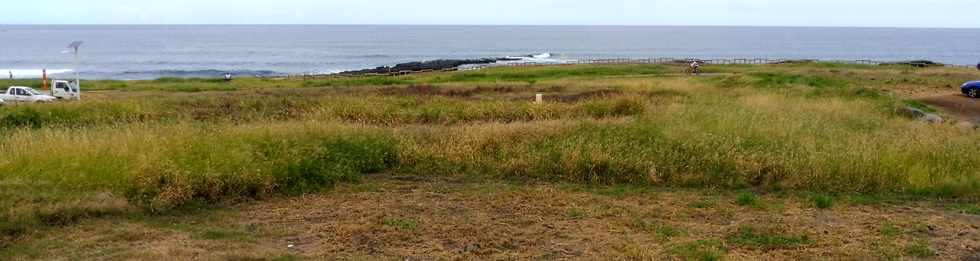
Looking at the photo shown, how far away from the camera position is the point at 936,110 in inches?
979

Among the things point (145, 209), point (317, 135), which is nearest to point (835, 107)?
point (317, 135)

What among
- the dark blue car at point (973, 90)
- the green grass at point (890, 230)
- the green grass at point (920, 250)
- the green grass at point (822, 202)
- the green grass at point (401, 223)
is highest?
the dark blue car at point (973, 90)

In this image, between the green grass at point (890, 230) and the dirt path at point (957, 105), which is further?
the dirt path at point (957, 105)

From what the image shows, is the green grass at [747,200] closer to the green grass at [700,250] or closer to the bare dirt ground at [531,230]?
the bare dirt ground at [531,230]

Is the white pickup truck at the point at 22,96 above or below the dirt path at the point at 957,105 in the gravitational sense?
above

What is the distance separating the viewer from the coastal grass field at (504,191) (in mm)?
7871

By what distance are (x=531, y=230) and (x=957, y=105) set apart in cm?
2357

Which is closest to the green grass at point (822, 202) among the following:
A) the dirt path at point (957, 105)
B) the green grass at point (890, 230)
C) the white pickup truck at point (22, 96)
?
the green grass at point (890, 230)

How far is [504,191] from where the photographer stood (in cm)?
1077

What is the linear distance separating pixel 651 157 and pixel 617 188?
4.75ft

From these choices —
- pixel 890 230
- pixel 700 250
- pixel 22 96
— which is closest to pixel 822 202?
pixel 890 230

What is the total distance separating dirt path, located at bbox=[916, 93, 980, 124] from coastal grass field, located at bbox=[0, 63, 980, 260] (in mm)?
7768

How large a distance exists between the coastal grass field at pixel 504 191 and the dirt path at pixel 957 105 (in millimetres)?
7768

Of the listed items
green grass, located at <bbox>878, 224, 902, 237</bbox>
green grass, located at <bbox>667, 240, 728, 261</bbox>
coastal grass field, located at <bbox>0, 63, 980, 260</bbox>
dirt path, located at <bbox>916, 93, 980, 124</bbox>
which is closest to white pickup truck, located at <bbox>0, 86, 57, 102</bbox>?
coastal grass field, located at <bbox>0, 63, 980, 260</bbox>
